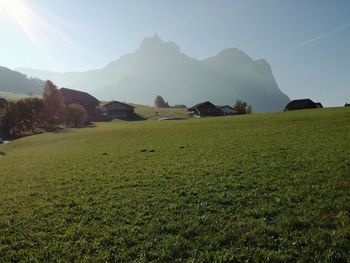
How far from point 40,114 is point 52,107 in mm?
6070

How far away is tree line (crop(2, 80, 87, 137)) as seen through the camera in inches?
3944

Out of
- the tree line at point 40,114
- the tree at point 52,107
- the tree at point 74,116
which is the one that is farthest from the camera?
the tree at point 74,116

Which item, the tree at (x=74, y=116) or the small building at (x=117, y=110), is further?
the small building at (x=117, y=110)

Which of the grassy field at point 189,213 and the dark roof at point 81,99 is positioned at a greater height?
the dark roof at point 81,99

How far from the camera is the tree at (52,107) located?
108500 mm

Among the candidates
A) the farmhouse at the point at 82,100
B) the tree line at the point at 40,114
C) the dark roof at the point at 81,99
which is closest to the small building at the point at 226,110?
the farmhouse at the point at 82,100

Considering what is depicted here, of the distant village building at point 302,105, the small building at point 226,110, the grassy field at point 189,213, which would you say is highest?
the distant village building at point 302,105

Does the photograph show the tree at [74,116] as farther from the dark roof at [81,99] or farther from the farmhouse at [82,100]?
the dark roof at [81,99]

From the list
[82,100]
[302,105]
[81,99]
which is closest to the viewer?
[302,105]

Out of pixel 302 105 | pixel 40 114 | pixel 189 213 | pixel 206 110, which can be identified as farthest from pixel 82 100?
pixel 189 213

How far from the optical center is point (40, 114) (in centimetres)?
10600

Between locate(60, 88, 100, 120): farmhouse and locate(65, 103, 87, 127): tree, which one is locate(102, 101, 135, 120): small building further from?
locate(65, 103, 87, 127): tree

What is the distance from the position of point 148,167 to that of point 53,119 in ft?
311

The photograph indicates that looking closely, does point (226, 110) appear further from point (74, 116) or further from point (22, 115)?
point (22, 115)
